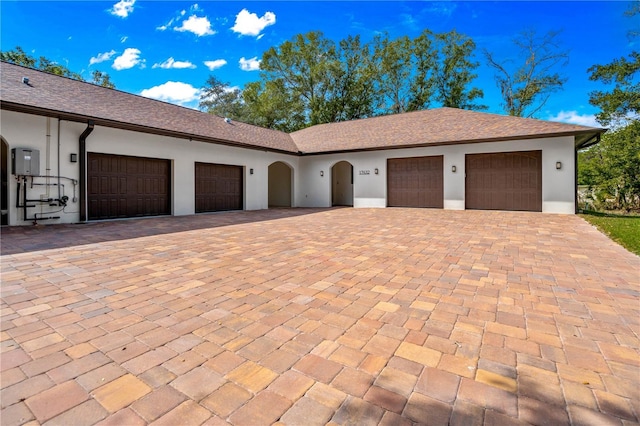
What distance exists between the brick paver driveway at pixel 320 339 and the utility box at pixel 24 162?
3887 millimetres

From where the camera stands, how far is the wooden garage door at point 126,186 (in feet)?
29.2

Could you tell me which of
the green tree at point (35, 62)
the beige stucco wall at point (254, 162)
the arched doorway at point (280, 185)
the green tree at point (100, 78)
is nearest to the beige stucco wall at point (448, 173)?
the beige stucco wall at point (254, 162)

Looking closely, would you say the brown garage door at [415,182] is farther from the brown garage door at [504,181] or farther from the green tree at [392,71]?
the green tree at [392,71]

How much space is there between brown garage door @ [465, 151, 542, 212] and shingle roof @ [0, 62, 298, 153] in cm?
812

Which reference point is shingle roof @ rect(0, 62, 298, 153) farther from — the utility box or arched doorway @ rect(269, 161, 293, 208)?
arched doorway @ rect(269, 161, 293, 208)

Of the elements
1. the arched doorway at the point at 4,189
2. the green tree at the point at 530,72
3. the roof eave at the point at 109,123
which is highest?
the green tree at the point at 530,72

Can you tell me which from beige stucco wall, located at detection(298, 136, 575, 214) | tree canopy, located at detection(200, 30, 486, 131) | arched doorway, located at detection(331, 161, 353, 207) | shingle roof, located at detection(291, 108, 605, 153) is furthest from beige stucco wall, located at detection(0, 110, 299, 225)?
tree canopy, located at detection(200, 30, 486, 131)

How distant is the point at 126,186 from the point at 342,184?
1105 cm

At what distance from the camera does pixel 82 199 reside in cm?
846

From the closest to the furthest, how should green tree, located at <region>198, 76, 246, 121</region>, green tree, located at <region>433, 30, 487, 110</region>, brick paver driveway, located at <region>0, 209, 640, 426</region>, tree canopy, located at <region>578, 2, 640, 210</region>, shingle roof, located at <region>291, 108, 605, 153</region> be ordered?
brick paver driveway, located at <region>0, 209, 640, 426</region>, shingle roof, located at <region>291, 108, 605, 153</region>, tree canopy, located at <region>578, 2, 640, 210</region>, green tree, located at <region>433, 30, 487, 110</region>, green tree, located at <region>198, 76, 246, 121</region>

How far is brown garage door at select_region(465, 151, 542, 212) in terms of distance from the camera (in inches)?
444

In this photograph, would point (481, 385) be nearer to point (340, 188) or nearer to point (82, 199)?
point (82, 199)

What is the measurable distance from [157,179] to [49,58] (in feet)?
70.2

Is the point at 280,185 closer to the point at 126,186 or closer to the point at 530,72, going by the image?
the point at 126,186
